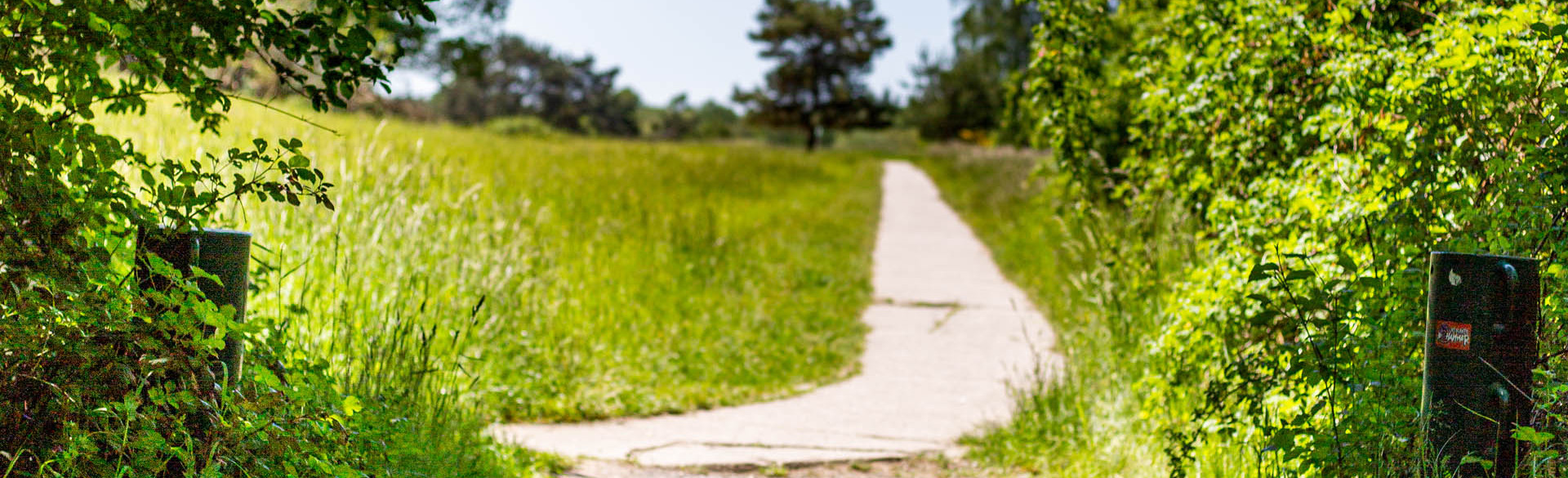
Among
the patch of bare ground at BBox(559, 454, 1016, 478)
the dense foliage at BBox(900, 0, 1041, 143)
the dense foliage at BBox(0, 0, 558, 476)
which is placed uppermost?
the dense foliage at BBox(900, 0, 1041, 143)

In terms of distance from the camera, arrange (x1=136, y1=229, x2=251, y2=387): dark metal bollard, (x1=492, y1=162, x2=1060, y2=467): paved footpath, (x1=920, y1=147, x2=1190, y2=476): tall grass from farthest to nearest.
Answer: (x1=492, y1=162, x2=1060, y2=467): paved footpath → (x1=920, y1=147, x2=1190, y2=476): tall grass → (x1=136, y1=229, x2=251, y2=387): dark metal bollard

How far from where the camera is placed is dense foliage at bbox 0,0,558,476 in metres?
2.15

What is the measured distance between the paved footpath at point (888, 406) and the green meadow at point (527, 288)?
0.71 ft

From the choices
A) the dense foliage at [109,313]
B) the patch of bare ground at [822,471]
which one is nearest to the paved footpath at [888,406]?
the patch of bare ground at [822,471]

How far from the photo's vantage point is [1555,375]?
7.62 ft

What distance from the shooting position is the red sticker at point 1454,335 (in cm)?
222

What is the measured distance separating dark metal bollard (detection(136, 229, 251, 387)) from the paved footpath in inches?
71.1

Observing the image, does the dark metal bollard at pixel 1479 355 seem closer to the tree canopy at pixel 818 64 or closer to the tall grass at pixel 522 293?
the tall grass at pixel 522 293

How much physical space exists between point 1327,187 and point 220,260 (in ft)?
10.2

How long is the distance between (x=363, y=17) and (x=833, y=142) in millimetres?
88352

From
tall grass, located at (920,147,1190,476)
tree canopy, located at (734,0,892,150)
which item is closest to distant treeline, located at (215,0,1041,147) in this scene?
tree canopy, located at (734,0,892,150)

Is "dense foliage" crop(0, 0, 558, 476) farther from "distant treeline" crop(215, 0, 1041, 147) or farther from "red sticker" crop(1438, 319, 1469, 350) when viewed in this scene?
"distant treeline" crop(215, 0, 1041, 147)

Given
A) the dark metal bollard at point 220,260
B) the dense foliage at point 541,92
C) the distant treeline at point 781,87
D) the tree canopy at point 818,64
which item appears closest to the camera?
the dark metal bollard at point 220,260

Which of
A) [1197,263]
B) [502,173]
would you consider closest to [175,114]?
[502,173]
